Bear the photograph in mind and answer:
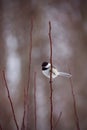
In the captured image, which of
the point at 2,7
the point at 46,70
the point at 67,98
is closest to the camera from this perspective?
the point at 46,70

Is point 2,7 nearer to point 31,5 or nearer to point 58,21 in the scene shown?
point 31,5

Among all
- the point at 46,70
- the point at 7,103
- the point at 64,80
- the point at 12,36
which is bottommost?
the point at 7,103

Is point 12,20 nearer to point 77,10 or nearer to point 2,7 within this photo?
point 2,7

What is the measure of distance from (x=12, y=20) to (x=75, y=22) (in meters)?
0.57

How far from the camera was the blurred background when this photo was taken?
6.67 feet

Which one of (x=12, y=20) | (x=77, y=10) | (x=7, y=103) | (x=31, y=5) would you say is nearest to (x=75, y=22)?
(x=77, y=10)

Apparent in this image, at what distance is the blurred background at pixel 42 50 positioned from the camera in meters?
2.03

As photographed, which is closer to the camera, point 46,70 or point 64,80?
point 46,70

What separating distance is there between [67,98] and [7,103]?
52 centimetres

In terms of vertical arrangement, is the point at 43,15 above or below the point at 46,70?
above

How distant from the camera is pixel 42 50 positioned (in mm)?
2092

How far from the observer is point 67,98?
203 cm

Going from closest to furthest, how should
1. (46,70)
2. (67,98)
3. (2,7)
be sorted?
(46,70), (67,98), (2,7)

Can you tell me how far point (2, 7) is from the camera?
218cm
